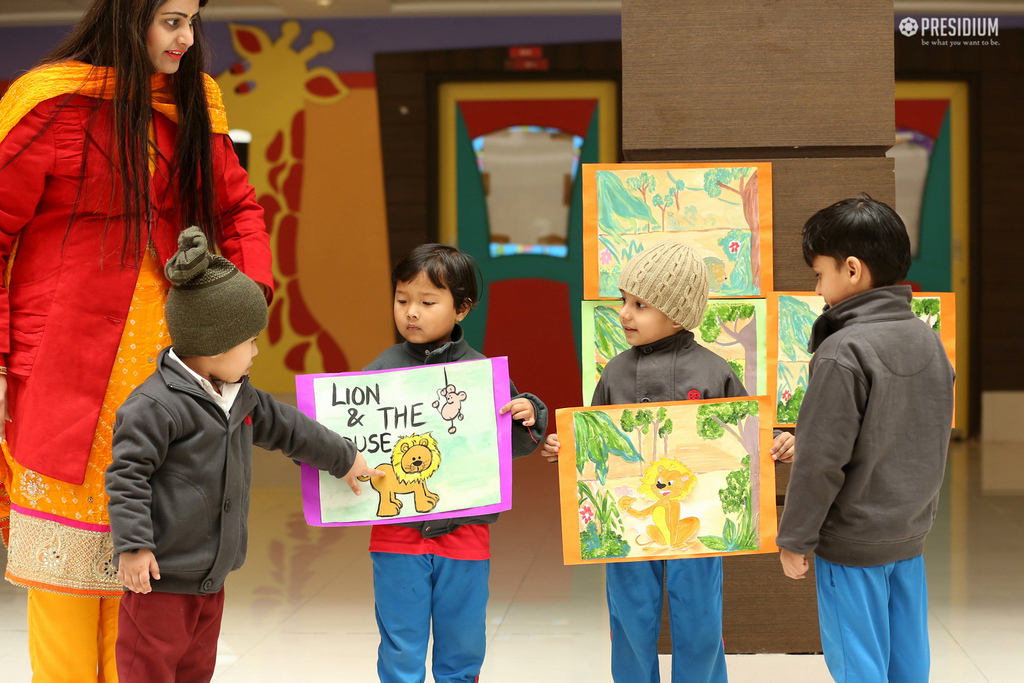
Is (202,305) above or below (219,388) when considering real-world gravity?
above

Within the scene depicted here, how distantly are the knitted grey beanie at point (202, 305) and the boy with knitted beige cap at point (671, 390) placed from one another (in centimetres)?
65

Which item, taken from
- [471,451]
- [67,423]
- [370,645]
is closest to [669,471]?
[471,451]

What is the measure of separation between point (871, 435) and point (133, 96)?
1464mm

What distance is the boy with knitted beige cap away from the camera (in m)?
1.74

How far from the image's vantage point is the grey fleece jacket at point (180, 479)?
58.2 inches

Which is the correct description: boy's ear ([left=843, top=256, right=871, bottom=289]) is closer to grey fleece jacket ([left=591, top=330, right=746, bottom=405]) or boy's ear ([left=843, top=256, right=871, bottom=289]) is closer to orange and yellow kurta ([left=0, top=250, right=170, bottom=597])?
grey fleece jacket ([left=591, top=330, right=746, bottom=405])

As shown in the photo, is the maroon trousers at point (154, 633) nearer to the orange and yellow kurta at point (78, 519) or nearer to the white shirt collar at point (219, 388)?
the orange and yellow kurta at point (78, 519)

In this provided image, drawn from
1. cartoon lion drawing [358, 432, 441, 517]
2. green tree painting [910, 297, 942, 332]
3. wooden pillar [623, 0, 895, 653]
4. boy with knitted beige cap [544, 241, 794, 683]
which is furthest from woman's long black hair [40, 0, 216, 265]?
green tree painting [910, 297, 942, 332]

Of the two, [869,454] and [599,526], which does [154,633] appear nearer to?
[599,526]

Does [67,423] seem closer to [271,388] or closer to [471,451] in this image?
[471,451]

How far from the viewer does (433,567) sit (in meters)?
1.83

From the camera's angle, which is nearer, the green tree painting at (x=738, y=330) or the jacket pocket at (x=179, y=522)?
the jacket pocket at (x=179, y=522)

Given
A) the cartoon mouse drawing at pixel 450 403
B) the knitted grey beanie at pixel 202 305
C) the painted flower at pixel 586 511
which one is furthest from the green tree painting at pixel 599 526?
the knitted grey beanie at pixel 202 305

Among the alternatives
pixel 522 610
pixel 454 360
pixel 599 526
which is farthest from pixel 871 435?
pixel 522 610
